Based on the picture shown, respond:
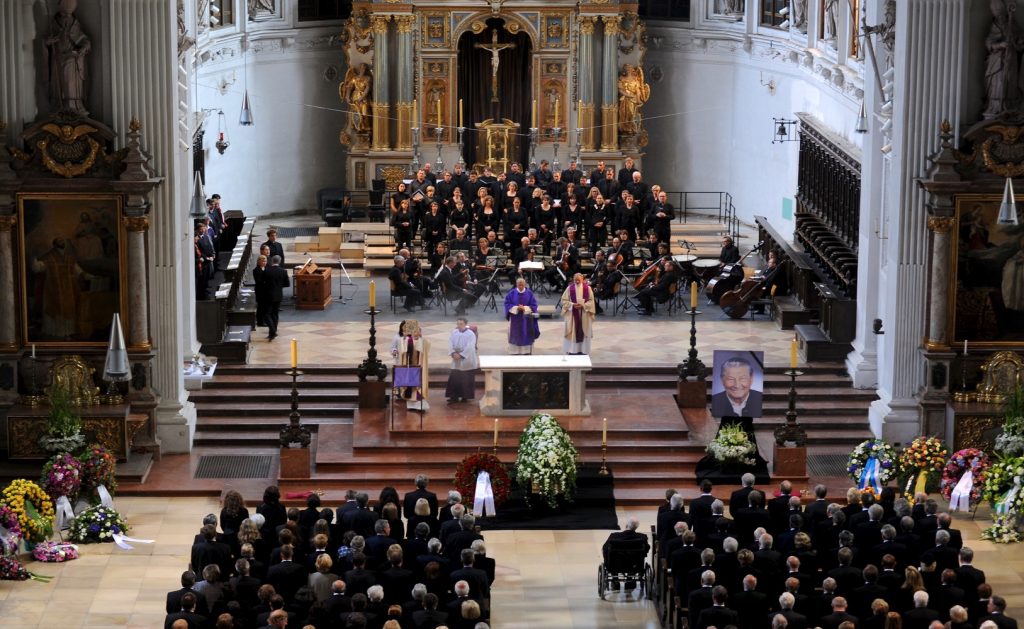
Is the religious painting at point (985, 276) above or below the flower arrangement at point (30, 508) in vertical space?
above

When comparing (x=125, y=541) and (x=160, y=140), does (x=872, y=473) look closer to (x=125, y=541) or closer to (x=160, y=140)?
(x=125, y=541)

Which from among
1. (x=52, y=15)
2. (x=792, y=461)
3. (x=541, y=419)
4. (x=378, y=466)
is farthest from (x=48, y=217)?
(x=792, y=461)

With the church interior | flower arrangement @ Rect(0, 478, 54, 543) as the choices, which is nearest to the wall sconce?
the church interior

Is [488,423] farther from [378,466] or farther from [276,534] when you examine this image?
[276,534]

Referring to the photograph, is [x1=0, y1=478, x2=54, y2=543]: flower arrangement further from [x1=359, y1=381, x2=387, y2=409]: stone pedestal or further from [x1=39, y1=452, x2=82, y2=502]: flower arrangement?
[x1=359, y1=381, x2=387, y2=409]: stone pedestal

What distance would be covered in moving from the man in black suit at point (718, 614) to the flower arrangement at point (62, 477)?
379 inches

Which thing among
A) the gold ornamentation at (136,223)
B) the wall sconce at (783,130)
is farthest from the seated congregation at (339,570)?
the wall sconce at (783,130)

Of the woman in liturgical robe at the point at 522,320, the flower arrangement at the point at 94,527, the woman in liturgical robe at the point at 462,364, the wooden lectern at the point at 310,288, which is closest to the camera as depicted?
the flower arrangement at the point at 94,527

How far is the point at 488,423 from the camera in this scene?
28.1 meters

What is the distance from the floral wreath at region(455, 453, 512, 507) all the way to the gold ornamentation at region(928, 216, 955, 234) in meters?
7.08

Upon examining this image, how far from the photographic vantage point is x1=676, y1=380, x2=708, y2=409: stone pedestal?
29578 mm

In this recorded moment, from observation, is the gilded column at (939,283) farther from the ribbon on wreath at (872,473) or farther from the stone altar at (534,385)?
the stone altar at (534,385)

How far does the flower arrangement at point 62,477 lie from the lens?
2489cm

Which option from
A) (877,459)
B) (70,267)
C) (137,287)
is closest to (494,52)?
(137,287)
